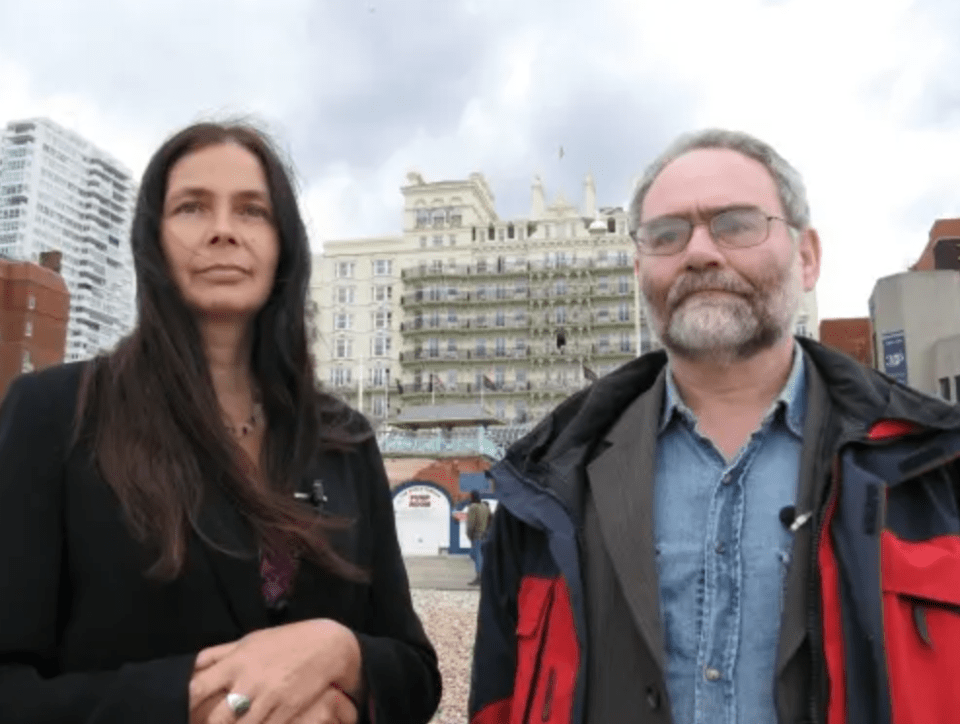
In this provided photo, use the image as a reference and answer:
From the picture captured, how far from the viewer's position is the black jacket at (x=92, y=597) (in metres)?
1.65

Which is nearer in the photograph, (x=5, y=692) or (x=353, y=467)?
(x=5, y=692)

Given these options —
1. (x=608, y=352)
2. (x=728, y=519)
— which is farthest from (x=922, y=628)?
(x=608, y=352)

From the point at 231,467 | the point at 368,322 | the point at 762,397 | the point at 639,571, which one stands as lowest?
the point at 639,571

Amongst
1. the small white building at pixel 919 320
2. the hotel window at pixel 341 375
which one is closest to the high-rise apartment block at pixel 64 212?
the hotel window at pixel 341 375

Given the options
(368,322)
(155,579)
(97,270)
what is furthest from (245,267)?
(97,270)

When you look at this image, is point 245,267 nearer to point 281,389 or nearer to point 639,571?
point 281,389

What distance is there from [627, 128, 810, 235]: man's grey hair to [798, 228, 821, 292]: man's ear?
0.05 metres

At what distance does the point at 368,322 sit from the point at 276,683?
7399cm

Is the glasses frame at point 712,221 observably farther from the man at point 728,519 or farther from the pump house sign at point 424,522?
the pump house sign at point 424,522

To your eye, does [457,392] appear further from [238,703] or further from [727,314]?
[238,703]

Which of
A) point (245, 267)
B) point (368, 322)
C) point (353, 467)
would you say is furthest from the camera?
point (368, 322)

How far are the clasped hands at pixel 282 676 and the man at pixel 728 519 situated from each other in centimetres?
57

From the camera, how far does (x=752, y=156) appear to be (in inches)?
96.4

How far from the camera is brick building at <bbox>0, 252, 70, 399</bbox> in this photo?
46.6 meters
